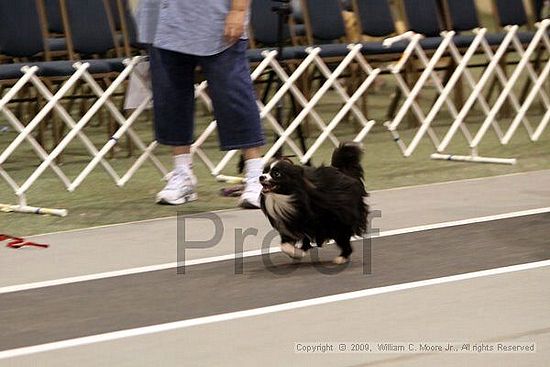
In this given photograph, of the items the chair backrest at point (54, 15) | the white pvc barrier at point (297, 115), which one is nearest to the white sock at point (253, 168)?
the white pvc barrier at point (297, 115)

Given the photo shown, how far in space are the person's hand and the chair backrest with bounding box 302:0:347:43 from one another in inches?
92.9

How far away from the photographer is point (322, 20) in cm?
731

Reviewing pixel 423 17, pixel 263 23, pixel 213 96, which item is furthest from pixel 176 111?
pixel 423 17

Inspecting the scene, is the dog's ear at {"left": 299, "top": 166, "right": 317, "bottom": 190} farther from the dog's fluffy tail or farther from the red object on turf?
the red object on turf

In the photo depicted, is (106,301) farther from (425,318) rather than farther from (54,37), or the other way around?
(54,37)

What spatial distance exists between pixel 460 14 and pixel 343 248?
4174mm

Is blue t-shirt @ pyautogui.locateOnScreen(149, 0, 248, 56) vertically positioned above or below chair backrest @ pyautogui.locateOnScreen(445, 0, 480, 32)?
above

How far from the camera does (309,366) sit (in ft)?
9.36

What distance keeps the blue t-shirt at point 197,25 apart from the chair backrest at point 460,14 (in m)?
3.10

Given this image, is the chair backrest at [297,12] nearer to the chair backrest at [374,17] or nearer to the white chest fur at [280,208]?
the chair backrest at [374,17]

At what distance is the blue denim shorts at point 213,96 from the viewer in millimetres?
5020

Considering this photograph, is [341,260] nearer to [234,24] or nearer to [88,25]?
[234,24]

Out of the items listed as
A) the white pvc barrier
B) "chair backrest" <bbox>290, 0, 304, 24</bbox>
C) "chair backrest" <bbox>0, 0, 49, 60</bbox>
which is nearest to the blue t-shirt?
the white pvc barrier

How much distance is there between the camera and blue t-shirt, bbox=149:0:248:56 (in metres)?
4.95
